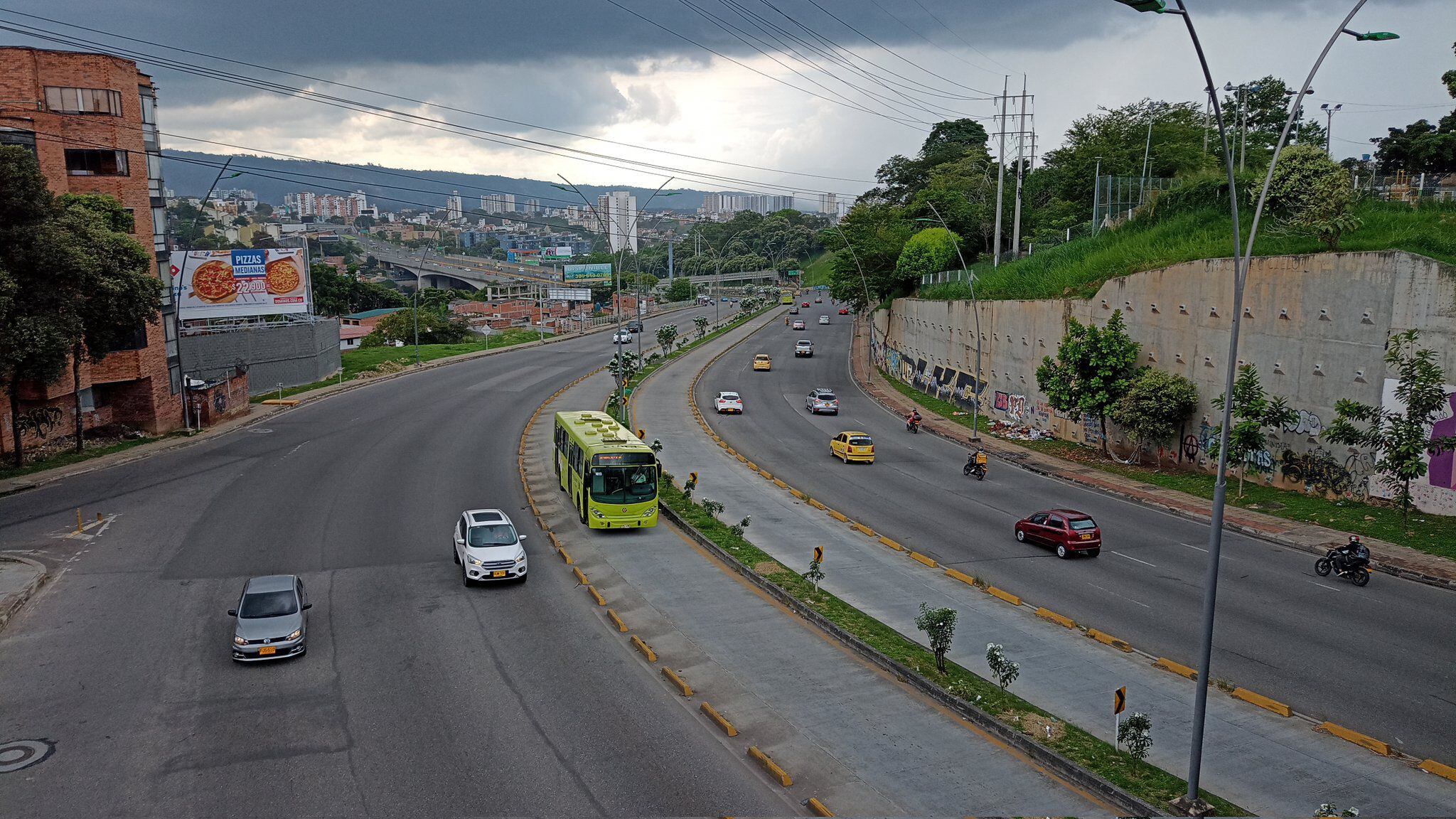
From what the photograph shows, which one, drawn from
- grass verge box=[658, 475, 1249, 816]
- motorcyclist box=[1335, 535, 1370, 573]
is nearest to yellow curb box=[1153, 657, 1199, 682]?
grass verge box=[658, 475, 1249, 816]

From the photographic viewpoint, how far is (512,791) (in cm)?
1443

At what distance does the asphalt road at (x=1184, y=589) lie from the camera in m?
18.5

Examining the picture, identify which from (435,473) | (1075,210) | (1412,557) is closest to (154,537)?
(435,473)

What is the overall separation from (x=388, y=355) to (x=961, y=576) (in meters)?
67.1

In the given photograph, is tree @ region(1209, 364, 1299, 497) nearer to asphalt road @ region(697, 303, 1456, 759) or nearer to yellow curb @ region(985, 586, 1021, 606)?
asphalt road @ region(697, 303, 1456, 759)

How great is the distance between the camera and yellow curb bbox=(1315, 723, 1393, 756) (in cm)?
1580

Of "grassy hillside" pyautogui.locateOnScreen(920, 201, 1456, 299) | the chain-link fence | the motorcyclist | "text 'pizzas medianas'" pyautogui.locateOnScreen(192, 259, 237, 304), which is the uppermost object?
the chain-link fence

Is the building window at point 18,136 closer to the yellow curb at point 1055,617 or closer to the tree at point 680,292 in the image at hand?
the yellow curb at point 1055,617

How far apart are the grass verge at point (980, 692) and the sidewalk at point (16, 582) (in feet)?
58.1

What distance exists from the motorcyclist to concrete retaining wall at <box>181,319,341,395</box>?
56148mm

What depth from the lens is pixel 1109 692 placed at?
60.6ft

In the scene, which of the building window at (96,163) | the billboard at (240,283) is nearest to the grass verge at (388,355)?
the billboard at (240,283)

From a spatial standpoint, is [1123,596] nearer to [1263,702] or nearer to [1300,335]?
[1263,702]

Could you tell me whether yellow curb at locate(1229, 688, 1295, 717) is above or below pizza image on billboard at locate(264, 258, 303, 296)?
→ below
